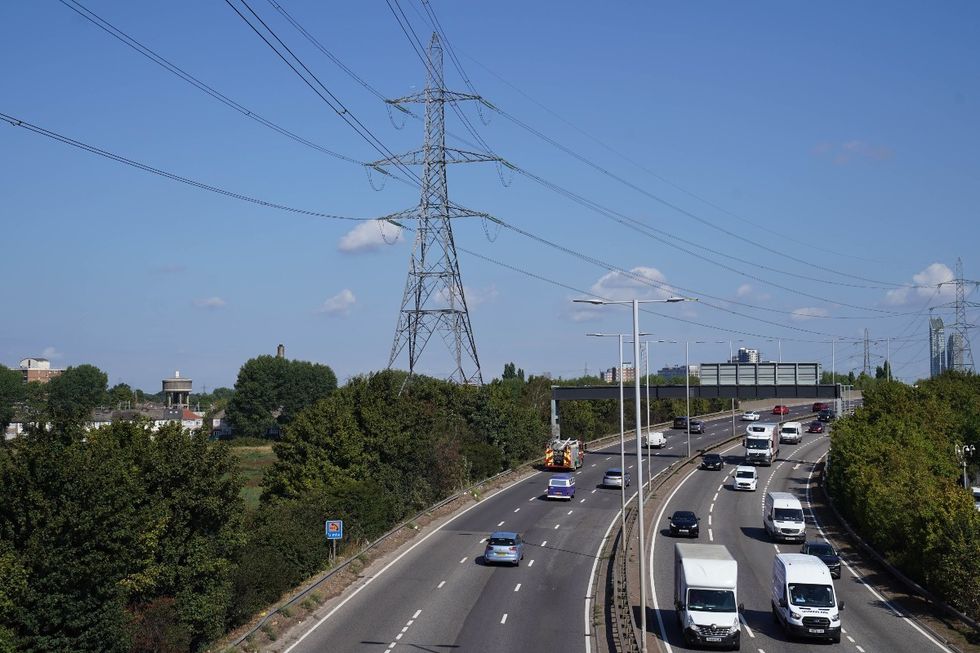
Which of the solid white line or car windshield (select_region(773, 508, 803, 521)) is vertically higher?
car windshield (select_region(773, 508, 803, 521))

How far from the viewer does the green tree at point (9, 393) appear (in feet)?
525

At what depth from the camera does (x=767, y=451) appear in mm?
88500

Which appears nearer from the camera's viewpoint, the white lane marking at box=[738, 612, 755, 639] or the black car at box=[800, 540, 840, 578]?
the white lane marking at box=[738, 612, 755, 639]

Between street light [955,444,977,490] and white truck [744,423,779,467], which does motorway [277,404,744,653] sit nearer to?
white truck [744,423,779,467]

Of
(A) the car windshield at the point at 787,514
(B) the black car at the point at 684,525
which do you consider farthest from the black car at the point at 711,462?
(B) the black car at the point at 684,525

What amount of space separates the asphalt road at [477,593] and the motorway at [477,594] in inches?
1.6

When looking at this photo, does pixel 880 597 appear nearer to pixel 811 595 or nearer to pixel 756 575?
pixel 756 575

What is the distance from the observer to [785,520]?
5325 cm

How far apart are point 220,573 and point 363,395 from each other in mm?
36374

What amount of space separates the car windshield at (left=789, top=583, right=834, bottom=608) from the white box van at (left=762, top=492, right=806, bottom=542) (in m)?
19.5

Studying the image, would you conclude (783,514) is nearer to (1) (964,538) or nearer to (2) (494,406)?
(1) (964,538)

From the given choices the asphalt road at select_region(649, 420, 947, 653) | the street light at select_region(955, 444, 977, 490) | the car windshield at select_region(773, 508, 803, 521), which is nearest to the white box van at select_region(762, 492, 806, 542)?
the car windshield at select_region(773, 508, 803, 521)

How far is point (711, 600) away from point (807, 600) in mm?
3768

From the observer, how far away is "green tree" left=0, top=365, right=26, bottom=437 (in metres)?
160
